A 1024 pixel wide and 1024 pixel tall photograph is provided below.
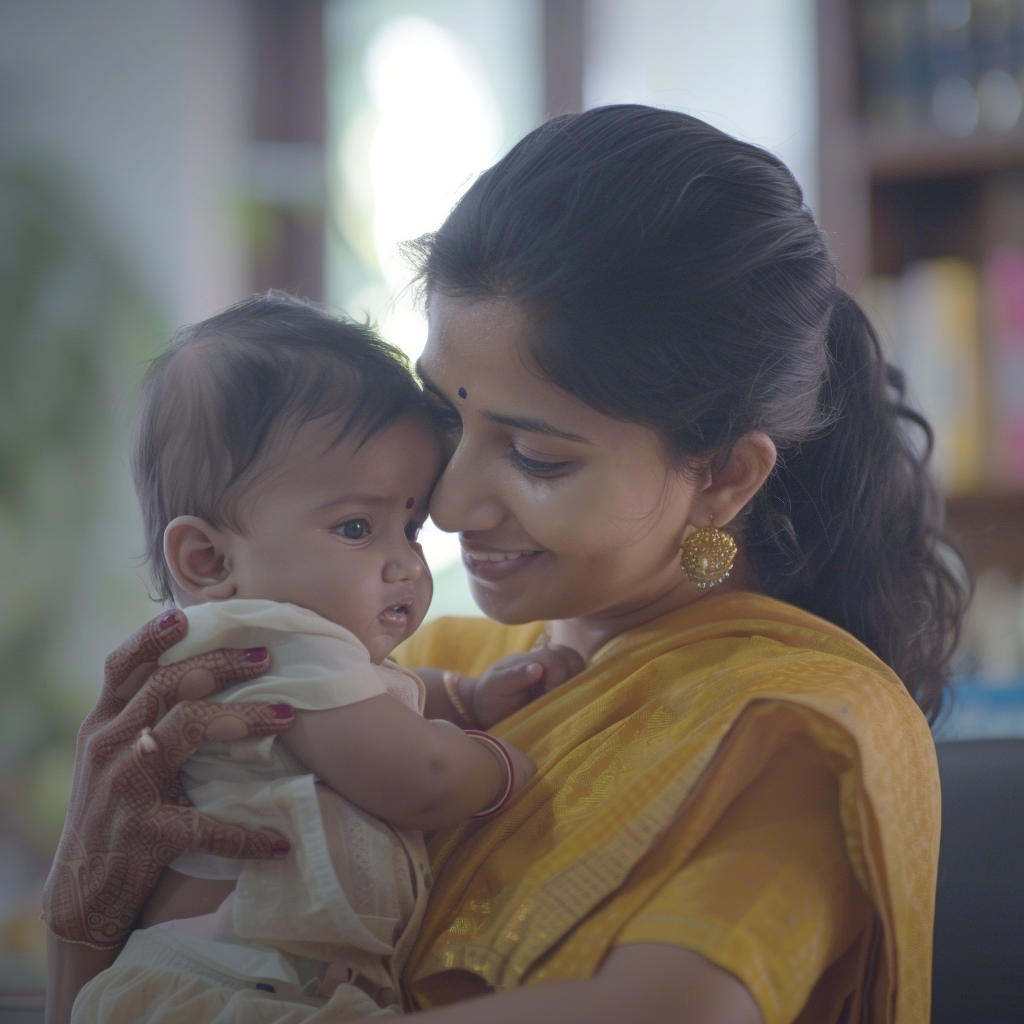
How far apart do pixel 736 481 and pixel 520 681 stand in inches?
13.0

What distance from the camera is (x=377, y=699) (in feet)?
3.07

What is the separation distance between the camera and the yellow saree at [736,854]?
816mm

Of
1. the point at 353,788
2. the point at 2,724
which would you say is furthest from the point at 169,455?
the point at 2,724

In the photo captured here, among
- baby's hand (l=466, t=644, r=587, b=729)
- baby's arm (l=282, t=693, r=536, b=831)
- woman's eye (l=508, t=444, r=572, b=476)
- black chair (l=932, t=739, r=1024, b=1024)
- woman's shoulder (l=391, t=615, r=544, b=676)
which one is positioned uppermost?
woman's eye (l=508, t=444, r=572, b=476)

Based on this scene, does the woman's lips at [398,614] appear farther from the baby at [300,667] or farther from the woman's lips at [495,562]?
the woman's lips at [495,562]

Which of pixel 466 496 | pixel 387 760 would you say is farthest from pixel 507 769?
pixel 466 496

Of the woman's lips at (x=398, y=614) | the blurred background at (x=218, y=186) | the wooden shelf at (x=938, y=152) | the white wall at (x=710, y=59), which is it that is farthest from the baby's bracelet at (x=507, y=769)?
the white wall at (x=710, y=59)

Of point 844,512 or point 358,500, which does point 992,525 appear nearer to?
point 844,512

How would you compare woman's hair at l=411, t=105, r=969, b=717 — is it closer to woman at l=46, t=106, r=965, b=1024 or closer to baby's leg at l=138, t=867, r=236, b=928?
woman at l=46, t=106, r=965, b=1024

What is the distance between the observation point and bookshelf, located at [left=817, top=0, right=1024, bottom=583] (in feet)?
7.07

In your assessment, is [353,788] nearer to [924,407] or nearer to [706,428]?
[706,428]

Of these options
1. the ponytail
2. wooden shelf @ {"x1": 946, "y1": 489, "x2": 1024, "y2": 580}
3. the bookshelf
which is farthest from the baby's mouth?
wooden shelf @ {"x1": 946, "y1": 489, "x2": 1024, "y2": 580}

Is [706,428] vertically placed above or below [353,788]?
above

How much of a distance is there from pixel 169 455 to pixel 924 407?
1620mm
